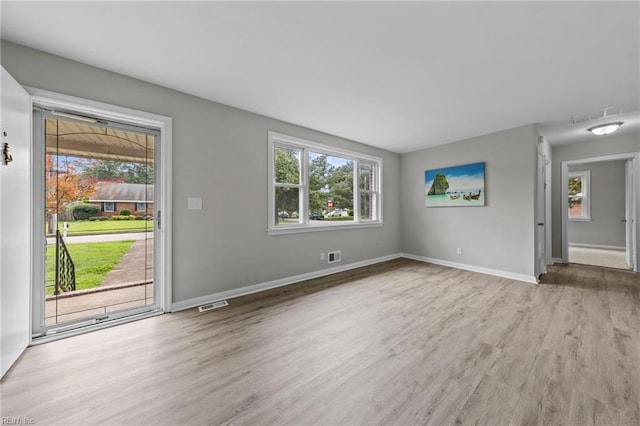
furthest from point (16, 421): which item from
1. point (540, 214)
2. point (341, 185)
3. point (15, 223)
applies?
point (540, 214)

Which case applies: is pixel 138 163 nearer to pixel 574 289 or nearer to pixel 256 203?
pixel 256 203

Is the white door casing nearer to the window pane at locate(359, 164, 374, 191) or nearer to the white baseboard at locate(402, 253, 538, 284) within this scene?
the white baseboard at locate(402, 253, 538, 284)

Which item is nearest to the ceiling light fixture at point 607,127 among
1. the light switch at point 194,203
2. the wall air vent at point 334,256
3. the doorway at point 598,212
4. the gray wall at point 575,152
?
the gray wall at point 575,152

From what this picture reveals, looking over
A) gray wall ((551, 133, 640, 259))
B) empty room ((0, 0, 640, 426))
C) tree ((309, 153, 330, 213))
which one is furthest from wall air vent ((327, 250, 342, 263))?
gray wall ((551, 133, 640, 259))

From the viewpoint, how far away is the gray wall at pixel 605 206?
6.25 m

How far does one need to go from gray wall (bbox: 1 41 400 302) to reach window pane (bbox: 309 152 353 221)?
631 mm

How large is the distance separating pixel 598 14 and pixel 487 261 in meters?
3.64

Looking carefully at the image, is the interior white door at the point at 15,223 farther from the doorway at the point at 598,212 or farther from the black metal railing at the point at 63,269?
the doorway at the point at 598,212

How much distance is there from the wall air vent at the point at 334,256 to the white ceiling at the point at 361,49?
2431 millimetres

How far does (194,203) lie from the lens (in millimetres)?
2893

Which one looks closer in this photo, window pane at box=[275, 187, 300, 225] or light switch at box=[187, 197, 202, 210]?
light switch at box=[187, 197, 202, 210]

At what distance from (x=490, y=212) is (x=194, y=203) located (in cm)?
477

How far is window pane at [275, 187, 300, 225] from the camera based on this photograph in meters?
3.81

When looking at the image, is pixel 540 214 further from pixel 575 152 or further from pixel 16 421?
pixel 16 421
